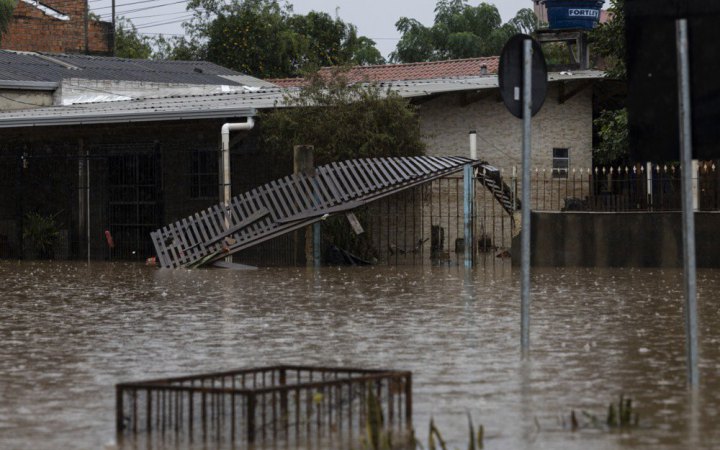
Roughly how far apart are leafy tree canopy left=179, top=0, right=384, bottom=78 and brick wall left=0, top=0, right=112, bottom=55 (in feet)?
15.8

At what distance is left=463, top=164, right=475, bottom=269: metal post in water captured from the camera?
26.1 m

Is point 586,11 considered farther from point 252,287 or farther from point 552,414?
point 552,414

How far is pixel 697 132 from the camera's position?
904cm

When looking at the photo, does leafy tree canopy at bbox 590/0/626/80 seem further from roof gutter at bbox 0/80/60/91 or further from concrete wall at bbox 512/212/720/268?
roof gutter at bbox 0/80/60/91

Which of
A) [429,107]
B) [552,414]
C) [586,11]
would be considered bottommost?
[552,414]

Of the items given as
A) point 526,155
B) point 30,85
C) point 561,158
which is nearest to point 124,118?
point 561,158

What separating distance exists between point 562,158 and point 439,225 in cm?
463

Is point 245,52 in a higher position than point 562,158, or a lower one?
higher

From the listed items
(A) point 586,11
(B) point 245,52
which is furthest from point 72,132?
(B) point 245,52

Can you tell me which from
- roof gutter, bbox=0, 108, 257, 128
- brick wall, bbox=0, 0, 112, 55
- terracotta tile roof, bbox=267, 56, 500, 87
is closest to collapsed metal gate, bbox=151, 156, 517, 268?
roof gutter, bbox=0, 108, 257, 128

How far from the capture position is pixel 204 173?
32125 mm

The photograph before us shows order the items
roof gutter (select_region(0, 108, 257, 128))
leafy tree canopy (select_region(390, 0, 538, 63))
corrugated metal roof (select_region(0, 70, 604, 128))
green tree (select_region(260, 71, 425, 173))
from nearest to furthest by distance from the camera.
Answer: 1. roof gutter (select_region(0, 108, 257, 128))
2. green tree (select_region(260, 71, 425, 173))
3. corrugated metal roof (select_region(0, 70, 604, 128))
4. leafy tree canopy (select_region(390, 0, 538, 63))

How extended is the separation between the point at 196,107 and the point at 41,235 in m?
5.57

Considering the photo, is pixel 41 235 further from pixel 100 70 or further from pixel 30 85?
pixel 100 70
